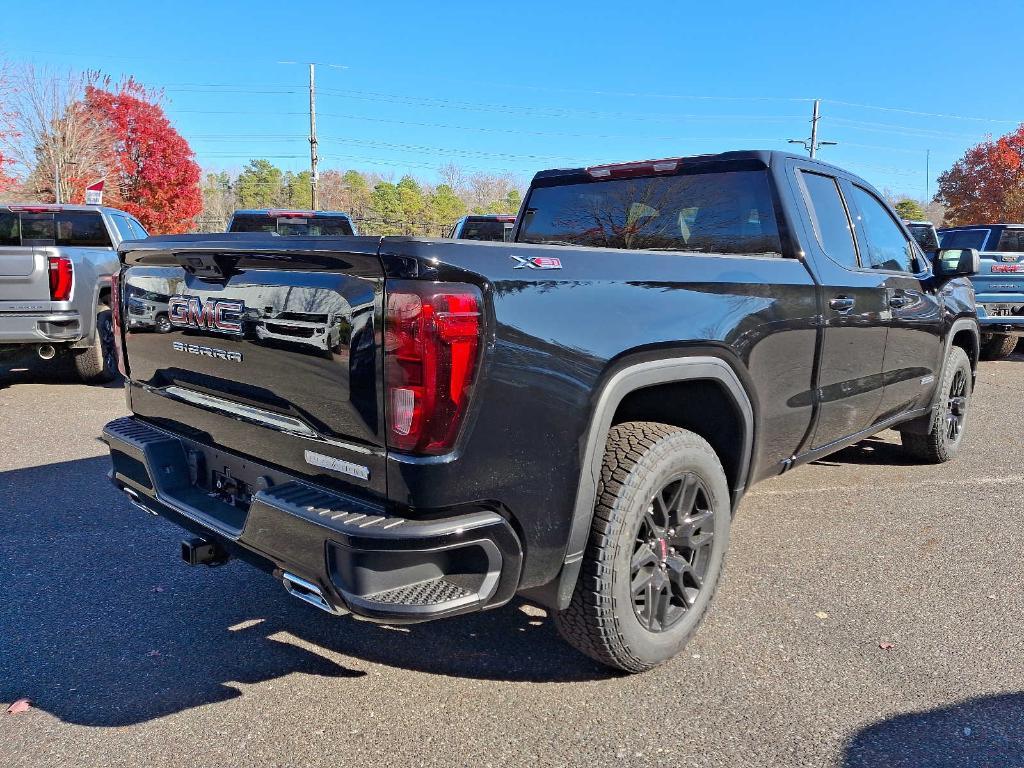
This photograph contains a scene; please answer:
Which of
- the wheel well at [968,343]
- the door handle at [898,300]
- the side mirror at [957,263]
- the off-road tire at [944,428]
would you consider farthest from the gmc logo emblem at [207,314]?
the wheel well at [968,343]

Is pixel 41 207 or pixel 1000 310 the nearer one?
pixel 41 207

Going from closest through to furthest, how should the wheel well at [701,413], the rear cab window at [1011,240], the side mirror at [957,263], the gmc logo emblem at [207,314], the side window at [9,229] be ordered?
1. the gmc logo emblem at [207,314]
2. the wheel well at [701,413]
3. the side mirror at [957,263]
4. the side window at [9,229]
5. the rear cab window at [1011,240]

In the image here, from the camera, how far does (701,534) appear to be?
2.97 metres

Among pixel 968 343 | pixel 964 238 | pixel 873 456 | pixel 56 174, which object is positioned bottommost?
pixel 873 456

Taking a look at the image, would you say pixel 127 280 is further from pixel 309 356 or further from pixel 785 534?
pixel 785 534

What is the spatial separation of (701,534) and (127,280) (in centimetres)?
249

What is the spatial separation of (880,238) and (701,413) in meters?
2.05

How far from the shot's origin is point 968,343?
223 inches

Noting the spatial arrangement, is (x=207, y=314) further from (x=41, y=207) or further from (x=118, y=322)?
(x=41, y=207)

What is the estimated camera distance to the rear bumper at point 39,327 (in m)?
6.92

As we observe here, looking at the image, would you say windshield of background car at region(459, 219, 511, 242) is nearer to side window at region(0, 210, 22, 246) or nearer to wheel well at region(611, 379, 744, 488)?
side window at region(0, 210, 22, 246)

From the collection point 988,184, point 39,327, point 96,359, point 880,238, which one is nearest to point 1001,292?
point 880,238

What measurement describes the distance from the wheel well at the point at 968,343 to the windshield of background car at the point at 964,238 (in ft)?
22.6

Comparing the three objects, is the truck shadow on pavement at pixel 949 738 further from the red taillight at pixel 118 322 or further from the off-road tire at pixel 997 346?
the off-road tire at pixel 997 346
